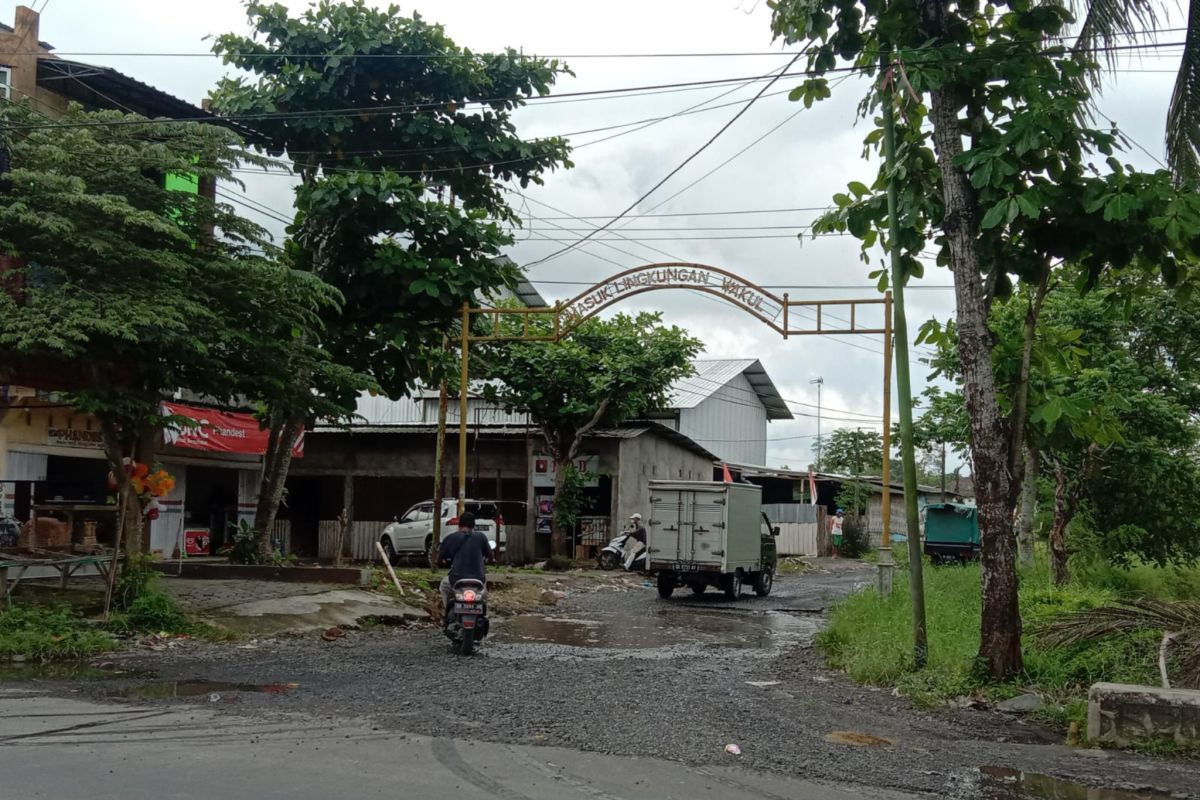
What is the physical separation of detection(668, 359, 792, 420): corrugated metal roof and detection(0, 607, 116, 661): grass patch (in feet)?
96.1

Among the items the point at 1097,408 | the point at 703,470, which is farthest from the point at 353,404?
the point at 703,470

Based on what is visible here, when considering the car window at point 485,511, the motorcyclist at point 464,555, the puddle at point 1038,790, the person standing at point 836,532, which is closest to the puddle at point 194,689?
the motorcyclist at point 464,555

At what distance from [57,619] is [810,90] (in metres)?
10.3

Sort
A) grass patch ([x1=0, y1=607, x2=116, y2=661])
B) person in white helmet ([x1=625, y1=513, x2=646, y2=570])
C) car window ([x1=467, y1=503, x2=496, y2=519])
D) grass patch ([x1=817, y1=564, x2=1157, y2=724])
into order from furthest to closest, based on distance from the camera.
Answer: person in white helmet ([x1=625, y1=513, x2=646, y2=570]) → car window ([x1=467, y1=503, x2=496, y2=519]) → grass patch ([x1=0, y1=607, x2=116, y2=661]) → grass patch ([x1=817, y1=564, x2=1157, y2=724])

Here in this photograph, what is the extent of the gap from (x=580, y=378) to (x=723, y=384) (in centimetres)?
1910

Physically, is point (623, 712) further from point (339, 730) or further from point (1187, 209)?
point (1187, 209)

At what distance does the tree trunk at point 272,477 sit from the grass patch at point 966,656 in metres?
10.5

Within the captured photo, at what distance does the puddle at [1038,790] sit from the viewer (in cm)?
673

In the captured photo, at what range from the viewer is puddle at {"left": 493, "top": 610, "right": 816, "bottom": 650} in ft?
50.3

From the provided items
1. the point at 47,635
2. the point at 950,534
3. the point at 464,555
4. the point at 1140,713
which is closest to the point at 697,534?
the point at 464,555

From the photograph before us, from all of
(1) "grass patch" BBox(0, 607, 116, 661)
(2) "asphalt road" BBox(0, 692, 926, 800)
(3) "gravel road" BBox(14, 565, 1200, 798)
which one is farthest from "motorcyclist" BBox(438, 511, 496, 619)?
→ (2) "asphalt road" BBox(0, 692, 926, 800)

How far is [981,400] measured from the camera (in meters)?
10.4

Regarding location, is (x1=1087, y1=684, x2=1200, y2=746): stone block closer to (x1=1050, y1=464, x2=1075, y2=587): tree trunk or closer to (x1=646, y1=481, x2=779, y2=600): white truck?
(x1=1050, y1=464, x2=1075, y2=587): tree trunk

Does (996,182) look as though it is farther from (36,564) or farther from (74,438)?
(74,438)
